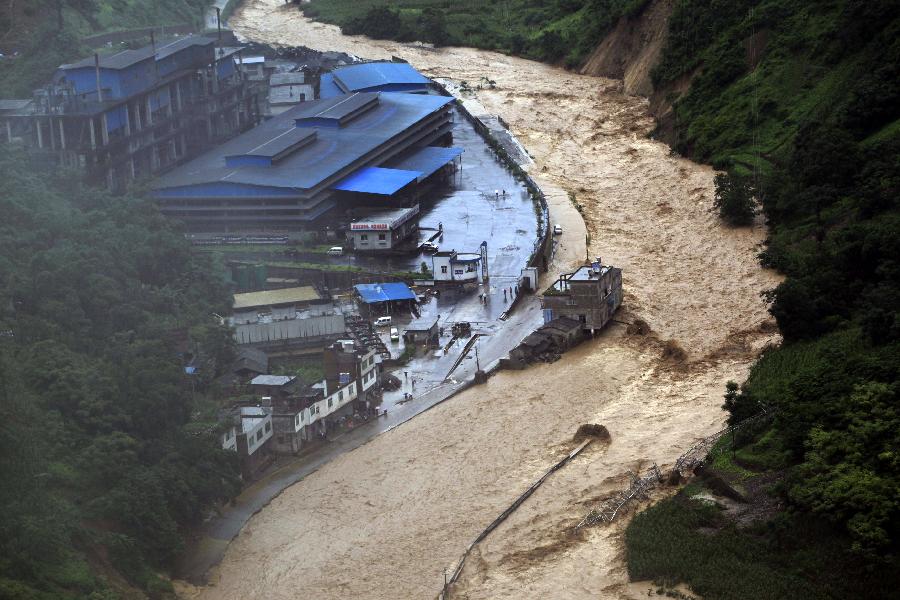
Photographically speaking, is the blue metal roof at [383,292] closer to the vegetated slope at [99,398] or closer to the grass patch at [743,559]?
the vegetated slope at [99,398]

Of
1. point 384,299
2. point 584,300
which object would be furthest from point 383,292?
point 584,300

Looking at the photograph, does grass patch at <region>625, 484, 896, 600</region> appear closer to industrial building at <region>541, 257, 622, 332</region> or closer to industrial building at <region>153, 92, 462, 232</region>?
industrial building at <region>541, 257, 622, 332</region>

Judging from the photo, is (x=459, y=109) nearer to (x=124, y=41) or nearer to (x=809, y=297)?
(x=124, y=41)

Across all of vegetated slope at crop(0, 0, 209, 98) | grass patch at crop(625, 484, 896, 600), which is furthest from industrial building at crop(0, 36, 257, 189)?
grass patch at crop(625, 484, 896, 600)

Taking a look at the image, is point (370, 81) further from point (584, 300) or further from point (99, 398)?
point (99, 398)

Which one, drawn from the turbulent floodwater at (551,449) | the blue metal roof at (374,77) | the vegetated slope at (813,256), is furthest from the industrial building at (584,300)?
the blue metal roof at (374,77)

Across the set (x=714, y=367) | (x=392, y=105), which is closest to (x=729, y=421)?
(x=714, y=367)
